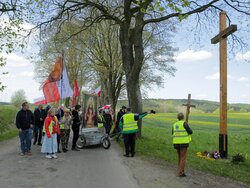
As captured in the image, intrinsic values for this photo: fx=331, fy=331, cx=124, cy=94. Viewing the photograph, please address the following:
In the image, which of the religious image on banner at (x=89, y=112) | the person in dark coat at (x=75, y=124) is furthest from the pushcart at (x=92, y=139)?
the person in dark coat at (x=75, y=124)

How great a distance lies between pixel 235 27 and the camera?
1198cm

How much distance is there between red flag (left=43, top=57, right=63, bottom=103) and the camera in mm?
14609

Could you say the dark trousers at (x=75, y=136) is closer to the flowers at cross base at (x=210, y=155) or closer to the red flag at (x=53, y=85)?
the red flag at (x=53, y=85)

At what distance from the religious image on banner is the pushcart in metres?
0.41

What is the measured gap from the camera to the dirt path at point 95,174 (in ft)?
25.4

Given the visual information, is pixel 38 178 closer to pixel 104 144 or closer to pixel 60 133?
pixel 60 133

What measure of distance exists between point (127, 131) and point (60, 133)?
9.49ft

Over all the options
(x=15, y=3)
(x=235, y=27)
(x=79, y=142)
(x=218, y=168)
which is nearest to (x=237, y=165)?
(x=218, y=168)

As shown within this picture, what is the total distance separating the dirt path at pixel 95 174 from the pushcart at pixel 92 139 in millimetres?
2564

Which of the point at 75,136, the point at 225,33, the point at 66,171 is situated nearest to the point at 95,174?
the point at 66,171

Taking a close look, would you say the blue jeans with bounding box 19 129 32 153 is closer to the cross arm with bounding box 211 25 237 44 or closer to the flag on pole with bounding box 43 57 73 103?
the flag on pole with bounding box 43 57 73 103

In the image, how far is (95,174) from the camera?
875cm

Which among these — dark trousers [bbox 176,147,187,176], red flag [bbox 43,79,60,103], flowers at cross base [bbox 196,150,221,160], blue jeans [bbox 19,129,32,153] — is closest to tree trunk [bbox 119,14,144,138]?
red flag [bbox 43,79,60,103]

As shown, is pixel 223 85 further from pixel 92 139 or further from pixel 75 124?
pixel 75 124
